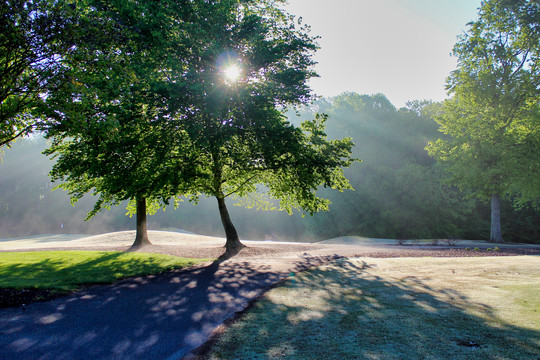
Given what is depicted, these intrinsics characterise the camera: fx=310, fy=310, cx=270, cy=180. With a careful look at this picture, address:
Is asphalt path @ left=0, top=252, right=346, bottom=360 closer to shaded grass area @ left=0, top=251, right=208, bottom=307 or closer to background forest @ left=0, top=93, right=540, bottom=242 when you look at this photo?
shaded grass area @ left=0, top=251, right=208, bottom=307

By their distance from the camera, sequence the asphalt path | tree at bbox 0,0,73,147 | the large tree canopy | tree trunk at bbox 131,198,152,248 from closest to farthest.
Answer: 1. the asphalt path
2. tree at bbox 0,0,73,147
3. the large tree canopy
4. tree trunk at bbox 131,198,152,248

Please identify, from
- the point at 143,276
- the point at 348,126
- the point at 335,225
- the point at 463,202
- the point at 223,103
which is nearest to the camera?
the point at 143,276

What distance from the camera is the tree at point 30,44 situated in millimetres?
5762

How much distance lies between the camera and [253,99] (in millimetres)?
11547

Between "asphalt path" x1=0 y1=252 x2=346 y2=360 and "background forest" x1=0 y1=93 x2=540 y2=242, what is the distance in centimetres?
1778

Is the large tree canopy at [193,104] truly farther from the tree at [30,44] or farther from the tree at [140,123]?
the tree at [30,44]

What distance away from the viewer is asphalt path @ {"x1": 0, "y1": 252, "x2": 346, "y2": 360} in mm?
3922

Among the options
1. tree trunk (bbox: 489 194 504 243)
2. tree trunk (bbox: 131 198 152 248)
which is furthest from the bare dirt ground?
tree trunk (bbox: 489 194 504 243)

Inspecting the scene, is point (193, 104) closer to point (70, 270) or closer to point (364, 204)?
point (70, 270)

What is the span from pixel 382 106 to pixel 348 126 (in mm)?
8188

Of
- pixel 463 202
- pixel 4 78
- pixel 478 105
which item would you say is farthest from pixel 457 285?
pixel 463 202

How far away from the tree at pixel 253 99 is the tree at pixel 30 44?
4509mm

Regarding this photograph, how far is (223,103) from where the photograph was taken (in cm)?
1105

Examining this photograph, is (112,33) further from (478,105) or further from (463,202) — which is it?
(463,202)
